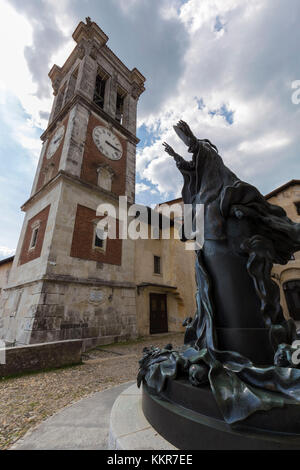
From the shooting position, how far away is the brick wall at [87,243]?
9374 millimetres

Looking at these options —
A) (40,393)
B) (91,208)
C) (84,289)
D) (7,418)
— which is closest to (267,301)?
(7,418)

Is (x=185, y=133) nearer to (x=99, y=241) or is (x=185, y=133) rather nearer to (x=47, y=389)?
(x=47, y=389)

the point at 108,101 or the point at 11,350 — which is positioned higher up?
the point at 108,101

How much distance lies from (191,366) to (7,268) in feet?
64.1

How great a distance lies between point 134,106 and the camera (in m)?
17.4

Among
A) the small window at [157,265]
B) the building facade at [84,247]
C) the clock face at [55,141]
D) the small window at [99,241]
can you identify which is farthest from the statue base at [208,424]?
the clock face at [55,141]

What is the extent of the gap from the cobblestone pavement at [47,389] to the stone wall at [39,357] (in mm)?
173

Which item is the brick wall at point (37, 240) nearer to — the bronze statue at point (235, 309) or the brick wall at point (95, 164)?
the brick wall at point (95, 164)

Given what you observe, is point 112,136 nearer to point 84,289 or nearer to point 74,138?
point 74,138

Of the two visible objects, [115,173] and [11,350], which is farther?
[115,173]

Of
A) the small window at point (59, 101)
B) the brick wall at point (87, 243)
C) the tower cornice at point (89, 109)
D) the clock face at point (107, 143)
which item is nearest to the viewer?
the brick wall at point (87, 243)

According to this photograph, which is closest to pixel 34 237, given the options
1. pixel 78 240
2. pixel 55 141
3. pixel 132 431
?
pixel 78 240

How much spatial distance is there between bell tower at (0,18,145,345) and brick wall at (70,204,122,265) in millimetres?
49

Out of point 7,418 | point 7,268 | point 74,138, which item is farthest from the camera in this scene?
point 7,268
